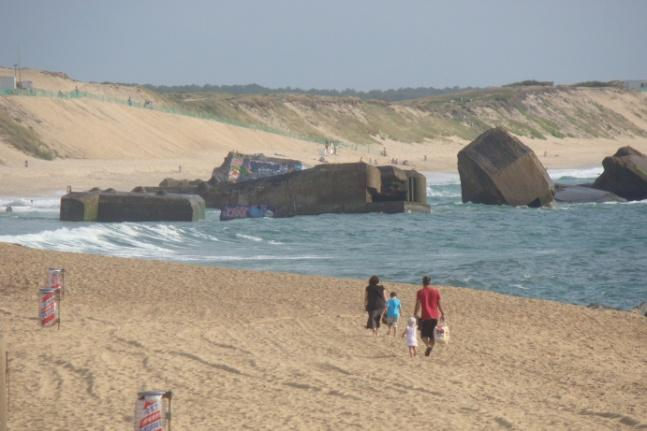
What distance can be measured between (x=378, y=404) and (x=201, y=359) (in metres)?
2.76

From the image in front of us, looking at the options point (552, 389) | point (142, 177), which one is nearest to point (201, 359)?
point (552, 389)

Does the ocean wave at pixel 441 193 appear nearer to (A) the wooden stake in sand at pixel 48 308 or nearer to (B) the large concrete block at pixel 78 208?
(B) the large concrete block at pixel 78 208

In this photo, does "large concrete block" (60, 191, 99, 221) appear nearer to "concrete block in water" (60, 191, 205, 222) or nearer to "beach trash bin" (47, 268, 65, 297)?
"concrete block in water" (60, 191, 205, 222)

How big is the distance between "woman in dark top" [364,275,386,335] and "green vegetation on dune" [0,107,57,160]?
42520mm

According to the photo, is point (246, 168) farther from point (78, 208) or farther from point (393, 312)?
point (393, 312)

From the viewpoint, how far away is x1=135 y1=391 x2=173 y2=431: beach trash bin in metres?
9.48

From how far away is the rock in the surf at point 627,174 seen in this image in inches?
1918

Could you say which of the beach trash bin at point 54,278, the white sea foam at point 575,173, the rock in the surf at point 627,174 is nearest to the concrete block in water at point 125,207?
the rock in the surf at point 627,174

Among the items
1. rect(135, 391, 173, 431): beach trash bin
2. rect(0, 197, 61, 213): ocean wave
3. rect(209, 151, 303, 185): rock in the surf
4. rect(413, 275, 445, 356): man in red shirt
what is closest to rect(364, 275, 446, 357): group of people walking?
rect(413, 275, 445, 356): man in red shirt

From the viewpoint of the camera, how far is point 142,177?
53.3 m

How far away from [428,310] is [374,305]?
1.80 meters

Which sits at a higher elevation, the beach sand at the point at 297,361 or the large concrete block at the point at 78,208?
the large concrete block at the point at 78,208

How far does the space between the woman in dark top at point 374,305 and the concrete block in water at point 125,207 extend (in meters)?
23.0

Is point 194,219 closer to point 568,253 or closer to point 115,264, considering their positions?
→ point 568,253
